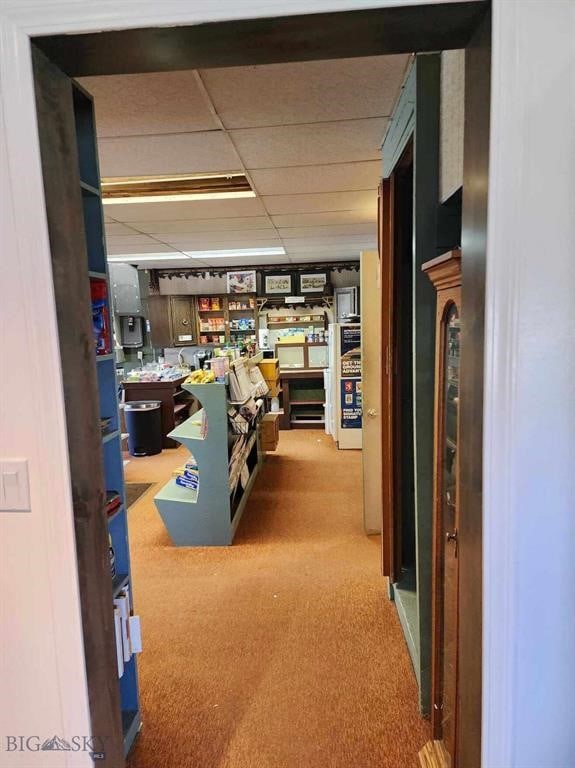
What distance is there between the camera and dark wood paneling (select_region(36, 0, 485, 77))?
0.84 metres

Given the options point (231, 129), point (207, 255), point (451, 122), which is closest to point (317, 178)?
point (231, 129)

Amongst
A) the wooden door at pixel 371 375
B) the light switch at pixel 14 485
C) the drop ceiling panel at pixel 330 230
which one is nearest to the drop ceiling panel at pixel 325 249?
the drop ceiling panel at pixel 330 230

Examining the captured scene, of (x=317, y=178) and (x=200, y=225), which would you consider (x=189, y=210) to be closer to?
(x=200, y=225)

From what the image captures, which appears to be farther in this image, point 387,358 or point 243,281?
point 243,281

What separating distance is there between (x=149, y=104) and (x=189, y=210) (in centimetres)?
Answer: 174

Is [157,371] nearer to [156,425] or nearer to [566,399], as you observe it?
[156,425]

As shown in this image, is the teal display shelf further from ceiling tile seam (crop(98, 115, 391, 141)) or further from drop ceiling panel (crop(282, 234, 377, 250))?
drop ceiling panel (crop(282, 234, 377, 250))

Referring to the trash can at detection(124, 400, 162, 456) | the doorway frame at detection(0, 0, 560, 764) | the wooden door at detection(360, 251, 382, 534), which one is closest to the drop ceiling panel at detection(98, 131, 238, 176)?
the wooden door at detection(360, 251, 382, 534)

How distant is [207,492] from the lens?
318 cm

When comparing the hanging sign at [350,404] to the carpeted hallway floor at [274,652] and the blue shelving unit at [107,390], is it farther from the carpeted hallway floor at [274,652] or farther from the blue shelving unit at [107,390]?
the blue shelving unit at [107,390]

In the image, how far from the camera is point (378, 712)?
177 cm

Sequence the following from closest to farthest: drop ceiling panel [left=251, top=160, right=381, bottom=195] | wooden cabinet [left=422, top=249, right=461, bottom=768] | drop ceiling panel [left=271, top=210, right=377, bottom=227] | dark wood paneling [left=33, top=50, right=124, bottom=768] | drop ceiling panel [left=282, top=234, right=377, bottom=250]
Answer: dark wood paneling [left=33, top=50, right=124, bottom=768] → wooden cabinet [left=422, top=249, right=461, bottom=768] → drop ceiling panel [left=251, top=160, right=381, bottom=195] → drop ceiling panel [left=271, top=210, right=377, bottom=227] → drop ceiling panel [left=282, top=234, right=377, bottom=250]

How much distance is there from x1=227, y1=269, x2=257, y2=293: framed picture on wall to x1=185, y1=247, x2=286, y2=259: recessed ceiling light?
4.04 ft

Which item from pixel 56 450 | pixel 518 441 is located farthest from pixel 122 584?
pixel 518 441
